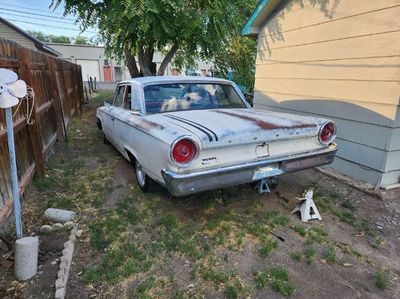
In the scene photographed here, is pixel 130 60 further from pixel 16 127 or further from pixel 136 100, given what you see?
pixel 16 127

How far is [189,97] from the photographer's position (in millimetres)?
4000

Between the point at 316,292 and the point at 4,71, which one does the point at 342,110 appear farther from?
the point at 4,71

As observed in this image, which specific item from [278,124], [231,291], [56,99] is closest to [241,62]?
[56,99]

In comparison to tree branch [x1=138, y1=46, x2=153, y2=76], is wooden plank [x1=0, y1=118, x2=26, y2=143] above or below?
below

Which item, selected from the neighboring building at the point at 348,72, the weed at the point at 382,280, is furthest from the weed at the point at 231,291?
the neighboring building at the point at 348,72

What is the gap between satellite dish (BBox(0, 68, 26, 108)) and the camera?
2.26m

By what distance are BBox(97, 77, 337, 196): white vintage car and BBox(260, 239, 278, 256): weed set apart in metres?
0.63

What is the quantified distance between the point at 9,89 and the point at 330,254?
313 cm

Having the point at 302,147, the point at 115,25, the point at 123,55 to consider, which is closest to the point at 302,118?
the point at 302,147

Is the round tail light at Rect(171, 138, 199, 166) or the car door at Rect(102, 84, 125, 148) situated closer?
the round tail light at Rect(171, 138, 199, 166)

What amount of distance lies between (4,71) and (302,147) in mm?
2995

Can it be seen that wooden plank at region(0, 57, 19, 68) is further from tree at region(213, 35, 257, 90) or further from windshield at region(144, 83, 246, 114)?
tree at region(213, 35, 257, 90)

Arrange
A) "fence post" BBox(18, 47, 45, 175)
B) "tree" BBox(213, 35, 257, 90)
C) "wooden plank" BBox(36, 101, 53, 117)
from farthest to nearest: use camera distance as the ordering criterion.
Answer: "tree" BBox(213, 35, 257, 90), "wooden plank" BBox(36, 101, 53, 117), "fence post" BBox(18, 47, 45, 175)

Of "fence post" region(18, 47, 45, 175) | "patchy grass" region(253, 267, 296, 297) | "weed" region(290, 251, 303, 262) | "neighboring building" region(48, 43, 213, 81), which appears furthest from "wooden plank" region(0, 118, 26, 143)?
"neighboring building" region(48, 43, 213, 81)
